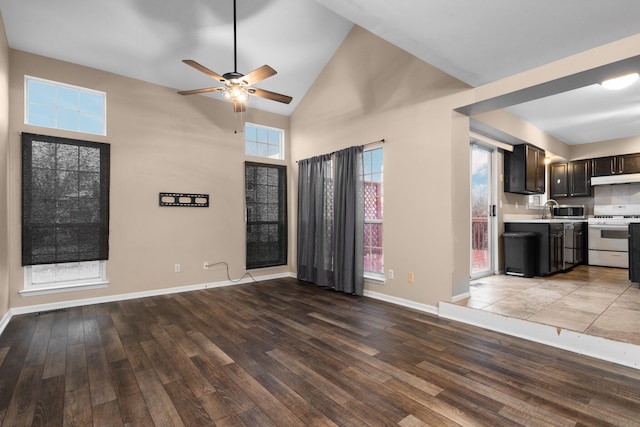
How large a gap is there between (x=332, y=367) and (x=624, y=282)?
4.79 metres

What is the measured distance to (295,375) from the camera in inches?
90.0

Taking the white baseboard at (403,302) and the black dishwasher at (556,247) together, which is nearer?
the white baseboard at (403,302)

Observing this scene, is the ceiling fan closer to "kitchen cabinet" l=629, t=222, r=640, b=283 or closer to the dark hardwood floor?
the dark hardwood floor

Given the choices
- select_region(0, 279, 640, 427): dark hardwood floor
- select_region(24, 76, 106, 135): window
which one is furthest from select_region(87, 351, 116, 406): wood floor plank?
select_region(24, 76, 106, 135): window

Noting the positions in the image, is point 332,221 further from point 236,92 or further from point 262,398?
point 262,398

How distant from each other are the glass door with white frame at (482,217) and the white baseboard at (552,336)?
6.76 feet

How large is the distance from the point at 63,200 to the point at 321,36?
427 cm

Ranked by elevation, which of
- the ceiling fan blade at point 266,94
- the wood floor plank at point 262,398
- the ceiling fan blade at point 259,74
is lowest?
the wood floor plank at point 262,398

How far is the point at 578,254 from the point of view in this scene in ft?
19.7

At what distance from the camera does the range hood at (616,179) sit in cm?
593

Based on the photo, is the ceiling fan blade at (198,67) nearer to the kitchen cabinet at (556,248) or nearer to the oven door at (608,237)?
the kitchen cabinet at (556,248)

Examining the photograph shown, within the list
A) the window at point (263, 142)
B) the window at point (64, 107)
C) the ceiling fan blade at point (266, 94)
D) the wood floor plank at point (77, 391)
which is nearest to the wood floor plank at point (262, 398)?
the wood floor plank at point (77, 391)

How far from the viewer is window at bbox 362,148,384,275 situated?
458 centimetres

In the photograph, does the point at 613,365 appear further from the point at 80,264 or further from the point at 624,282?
the point at 80,264
